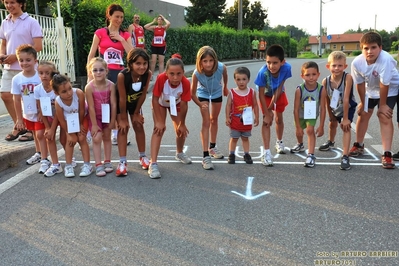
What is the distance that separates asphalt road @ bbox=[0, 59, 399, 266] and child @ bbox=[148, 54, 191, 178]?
1.17 feet

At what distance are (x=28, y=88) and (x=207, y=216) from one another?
9.66 feet

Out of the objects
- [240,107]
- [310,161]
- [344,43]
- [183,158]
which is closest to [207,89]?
[240,107]

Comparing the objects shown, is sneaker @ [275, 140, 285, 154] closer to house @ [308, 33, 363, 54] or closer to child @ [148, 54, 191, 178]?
child @ [148, 54, 191, 178]

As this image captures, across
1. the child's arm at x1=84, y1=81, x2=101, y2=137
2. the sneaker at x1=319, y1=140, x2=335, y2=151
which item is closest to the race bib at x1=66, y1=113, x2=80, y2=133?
the child's arm at x1=84, y1=81, x2=101, y2=137

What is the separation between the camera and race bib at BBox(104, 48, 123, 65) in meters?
5.56

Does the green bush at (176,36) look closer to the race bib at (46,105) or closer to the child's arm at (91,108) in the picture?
the race bib at (46,105)

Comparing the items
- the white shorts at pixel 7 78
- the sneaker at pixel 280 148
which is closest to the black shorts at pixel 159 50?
the white shorts at pixel 7 78

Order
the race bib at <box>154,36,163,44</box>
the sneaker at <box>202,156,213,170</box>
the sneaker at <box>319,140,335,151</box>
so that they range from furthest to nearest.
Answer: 1. the race bib at <box>154,36,163,44</box>
2. the sneaker at <box>319,140,335,151</box>
3. the sneaker at <box>202,156,213,170</box>

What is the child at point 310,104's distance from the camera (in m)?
4.72

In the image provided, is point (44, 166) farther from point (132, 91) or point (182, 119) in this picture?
point (182, 119)

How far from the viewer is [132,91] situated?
4.44 meters

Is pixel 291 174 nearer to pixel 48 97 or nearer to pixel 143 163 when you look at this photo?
pixel 143 163

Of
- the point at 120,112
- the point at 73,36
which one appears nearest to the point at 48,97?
the point at 120,112

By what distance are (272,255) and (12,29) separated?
4782 mm
